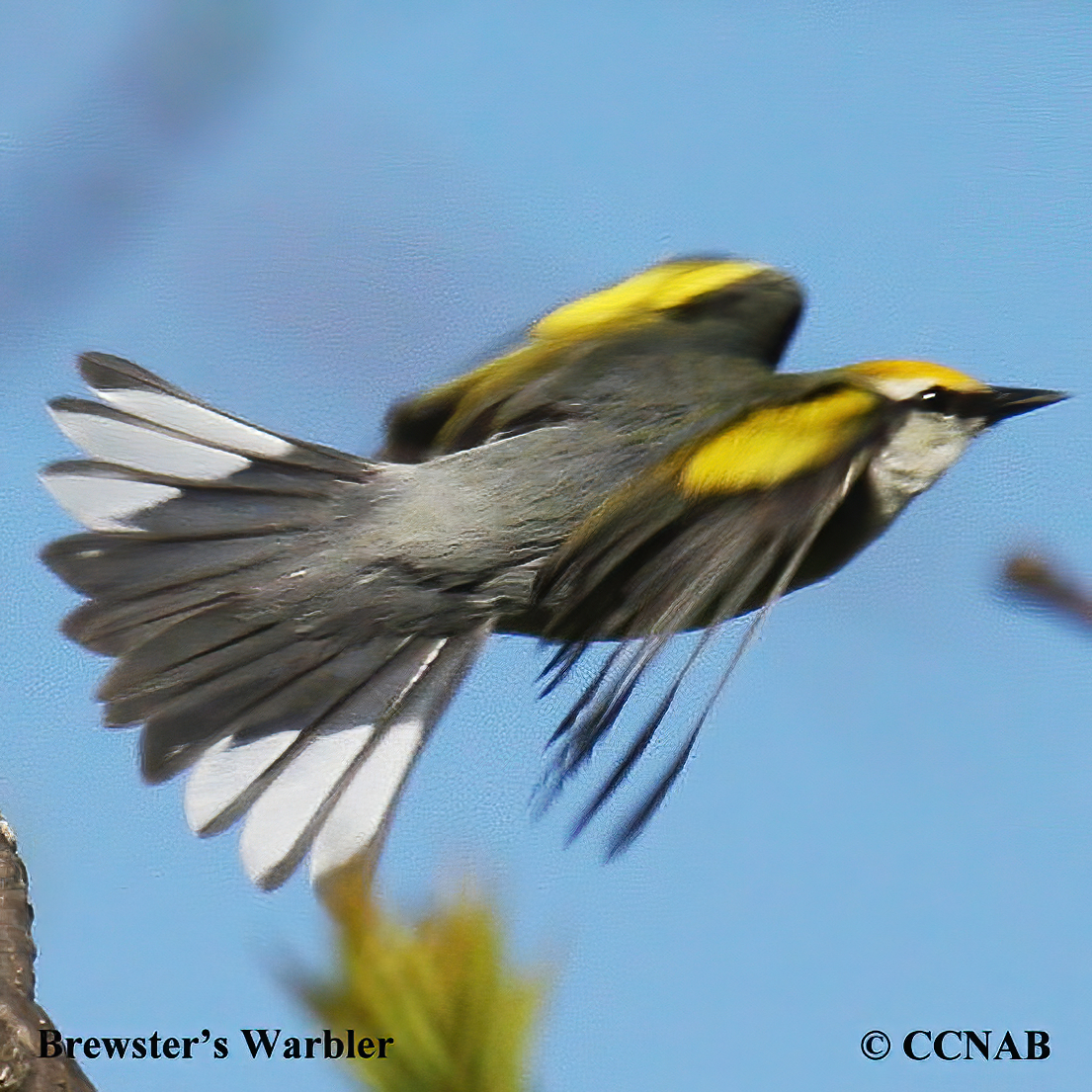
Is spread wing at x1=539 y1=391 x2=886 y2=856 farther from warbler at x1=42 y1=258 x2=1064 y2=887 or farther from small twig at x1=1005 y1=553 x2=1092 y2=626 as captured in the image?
small twig at x1=1005 y1=553 x2=1092 y2=626

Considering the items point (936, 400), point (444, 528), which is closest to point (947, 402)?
point (936, 400)

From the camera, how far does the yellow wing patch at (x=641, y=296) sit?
141 centimetres

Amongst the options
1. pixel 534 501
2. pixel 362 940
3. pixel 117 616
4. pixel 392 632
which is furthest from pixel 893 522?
pixel 362 940

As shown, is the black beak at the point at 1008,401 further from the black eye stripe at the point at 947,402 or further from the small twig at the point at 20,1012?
the small twig at the point at 20,1012

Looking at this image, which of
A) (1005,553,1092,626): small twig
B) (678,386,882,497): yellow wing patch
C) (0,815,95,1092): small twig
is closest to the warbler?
(678,386,882,497): yellow wing patch

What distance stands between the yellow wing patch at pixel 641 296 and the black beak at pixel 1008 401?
0.80 ft

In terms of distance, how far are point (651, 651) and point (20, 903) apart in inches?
17.1

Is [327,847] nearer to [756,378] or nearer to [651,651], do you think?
[651,651]

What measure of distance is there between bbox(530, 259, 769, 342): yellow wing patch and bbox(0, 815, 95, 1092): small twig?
2.08 ft

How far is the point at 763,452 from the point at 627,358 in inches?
7.0

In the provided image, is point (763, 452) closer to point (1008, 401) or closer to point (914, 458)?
point (914, 458)

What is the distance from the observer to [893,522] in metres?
1.23

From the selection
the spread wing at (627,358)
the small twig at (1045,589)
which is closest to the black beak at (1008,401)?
the spread wing at (627,358)

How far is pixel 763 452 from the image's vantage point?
3.89 feet
